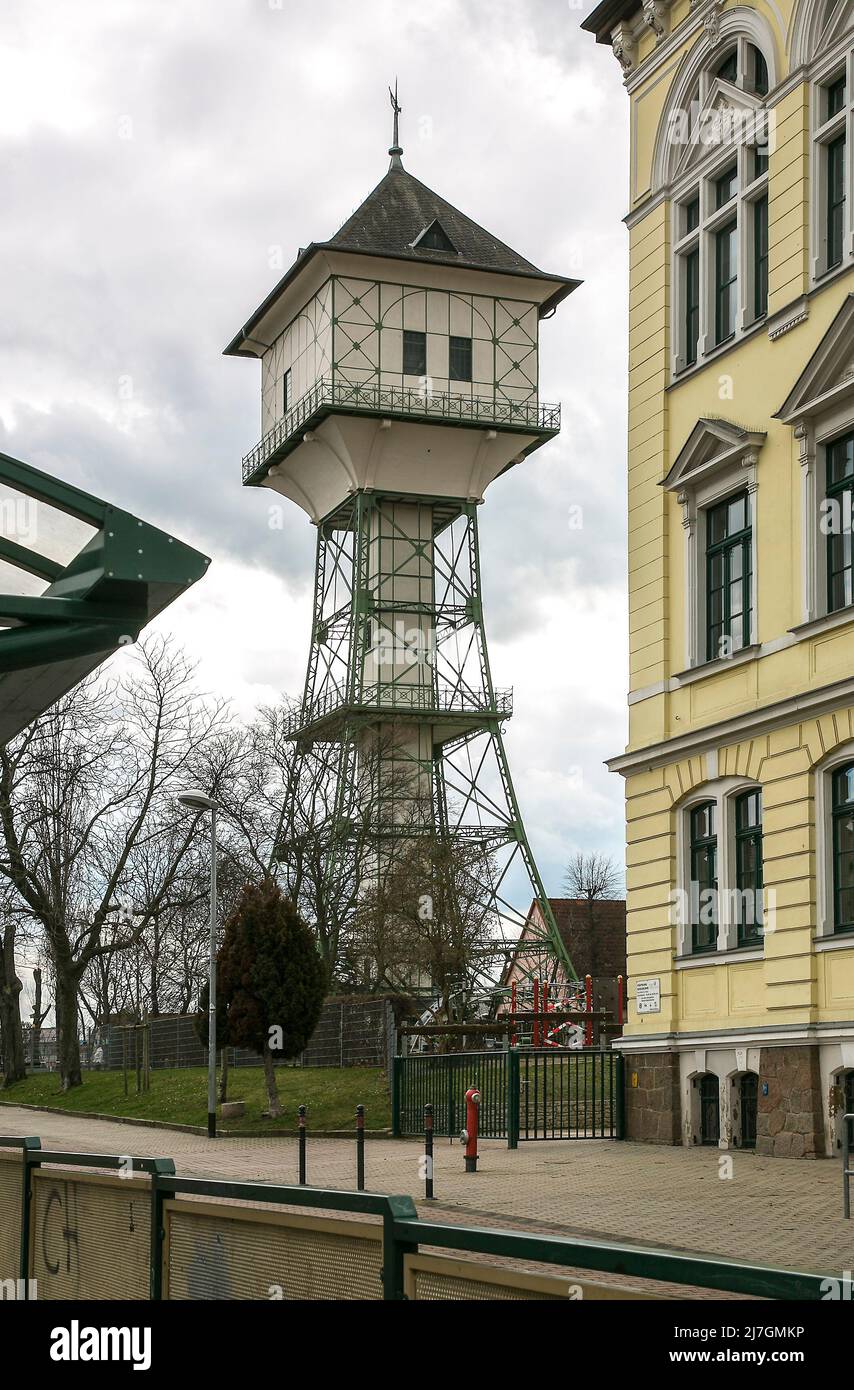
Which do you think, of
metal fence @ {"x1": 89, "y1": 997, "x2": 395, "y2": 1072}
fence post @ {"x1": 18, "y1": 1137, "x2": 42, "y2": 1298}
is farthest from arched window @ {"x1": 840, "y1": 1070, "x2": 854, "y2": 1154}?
metal fence @ {"x1": 89, "y1": 997, "x2": 395, "y2": 1072}

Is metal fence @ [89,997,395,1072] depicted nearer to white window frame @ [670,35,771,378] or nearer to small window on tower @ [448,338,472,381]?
white window frame @ [670,35,771,378]

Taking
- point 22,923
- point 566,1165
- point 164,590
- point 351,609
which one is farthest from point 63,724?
point 164,590

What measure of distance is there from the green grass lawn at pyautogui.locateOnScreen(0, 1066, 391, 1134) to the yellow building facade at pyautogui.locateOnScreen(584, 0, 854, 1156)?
824 cm

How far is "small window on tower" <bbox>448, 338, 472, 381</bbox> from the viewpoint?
63.5 meters

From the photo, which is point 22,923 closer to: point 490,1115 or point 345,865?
point 345,865

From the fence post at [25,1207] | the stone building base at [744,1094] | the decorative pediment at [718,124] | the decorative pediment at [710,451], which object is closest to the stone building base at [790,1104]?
the stone building base at [744,1094]

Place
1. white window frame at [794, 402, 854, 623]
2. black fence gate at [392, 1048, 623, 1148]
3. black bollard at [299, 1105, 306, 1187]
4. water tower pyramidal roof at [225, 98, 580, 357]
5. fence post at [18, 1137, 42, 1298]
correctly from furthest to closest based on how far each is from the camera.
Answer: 1. water tower pyramidal roof at [225, 98, 580, 357]
2. black fence gate at [392, 1048, 623, 1148]
3. white window frame at [794, 402, 854, 623]
4. black bollard at [299, 1105, 306, 1187]
5. fence post at [18, 1137, 42, 1298]

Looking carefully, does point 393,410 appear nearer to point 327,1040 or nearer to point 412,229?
point 412,229

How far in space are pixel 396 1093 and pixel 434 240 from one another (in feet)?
140

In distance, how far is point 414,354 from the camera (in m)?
62.7

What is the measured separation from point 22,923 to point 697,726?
115 ft

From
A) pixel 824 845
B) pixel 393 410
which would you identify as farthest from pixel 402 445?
pixel 824 845

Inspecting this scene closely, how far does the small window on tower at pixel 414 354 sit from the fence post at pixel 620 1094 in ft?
129

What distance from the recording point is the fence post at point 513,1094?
25.6 m
